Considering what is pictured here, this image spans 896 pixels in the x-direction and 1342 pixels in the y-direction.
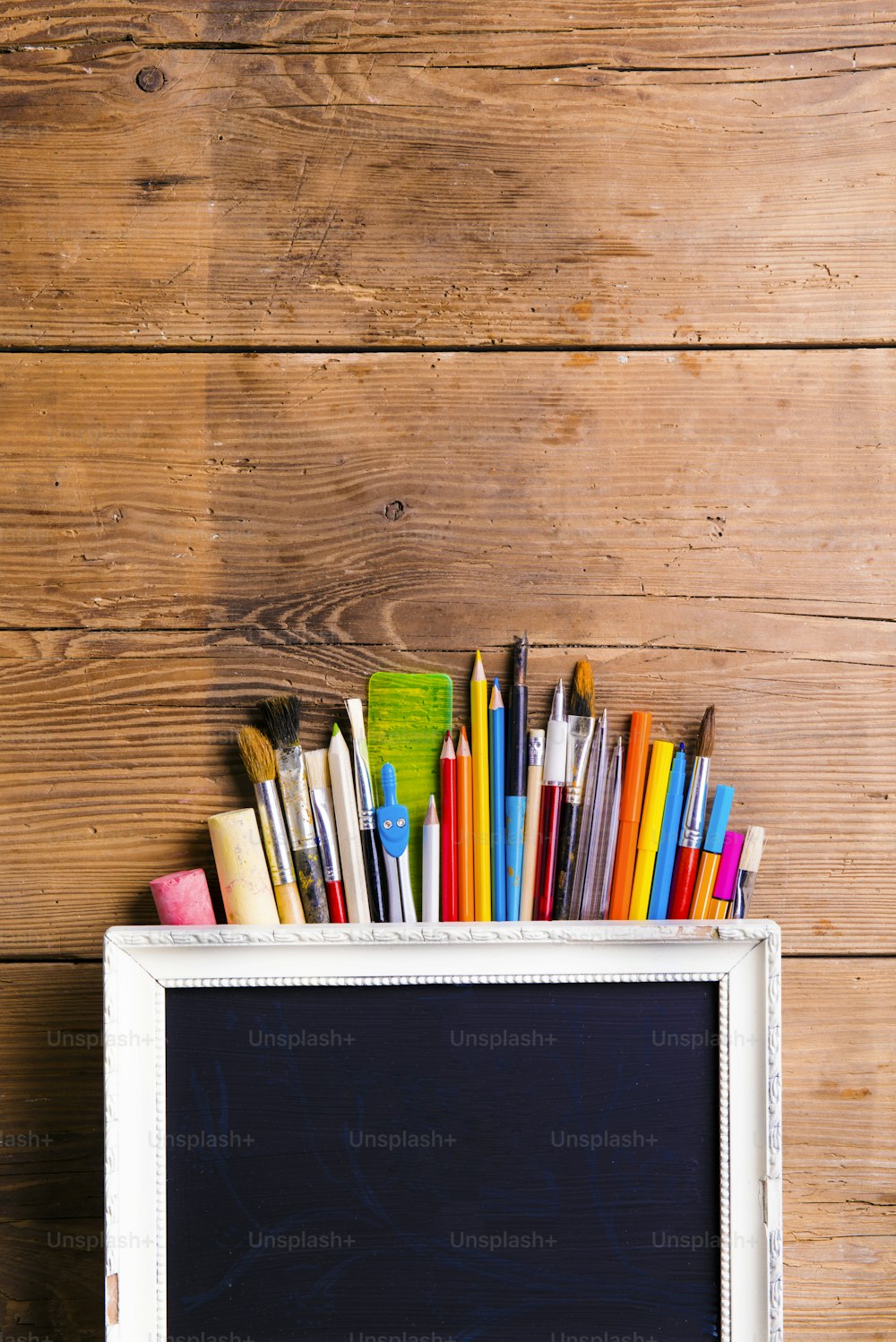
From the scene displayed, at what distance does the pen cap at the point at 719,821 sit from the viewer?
56 centimetres

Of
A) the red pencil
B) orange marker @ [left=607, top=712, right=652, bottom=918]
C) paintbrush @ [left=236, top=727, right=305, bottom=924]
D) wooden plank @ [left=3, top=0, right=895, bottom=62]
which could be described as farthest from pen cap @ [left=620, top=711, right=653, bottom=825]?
wooden plank @ [left=3, top=0, right=895, bottom=62]

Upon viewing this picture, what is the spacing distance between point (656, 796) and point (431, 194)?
1.39 feet

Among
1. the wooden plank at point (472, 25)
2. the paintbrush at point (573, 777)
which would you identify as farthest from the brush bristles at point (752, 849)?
the wooden plank at point (472, 25)

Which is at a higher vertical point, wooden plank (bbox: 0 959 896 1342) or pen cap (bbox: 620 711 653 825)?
pen cap (bbox: 620 711 653 825)

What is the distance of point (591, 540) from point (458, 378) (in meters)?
0.14

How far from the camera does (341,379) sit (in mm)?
592

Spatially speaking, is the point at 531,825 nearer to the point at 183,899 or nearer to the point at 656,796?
the point at 656,796

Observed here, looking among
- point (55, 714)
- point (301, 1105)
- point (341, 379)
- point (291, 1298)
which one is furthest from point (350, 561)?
point (291, 1298)

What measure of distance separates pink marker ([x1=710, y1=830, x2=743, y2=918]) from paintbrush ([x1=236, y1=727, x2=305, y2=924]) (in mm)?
261

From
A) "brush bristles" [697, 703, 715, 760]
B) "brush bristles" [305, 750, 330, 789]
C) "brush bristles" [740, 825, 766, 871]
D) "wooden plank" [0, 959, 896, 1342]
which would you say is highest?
"brush bristles" [697, 703, 715, 760]

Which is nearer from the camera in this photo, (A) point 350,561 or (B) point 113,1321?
(B) point 113,1321

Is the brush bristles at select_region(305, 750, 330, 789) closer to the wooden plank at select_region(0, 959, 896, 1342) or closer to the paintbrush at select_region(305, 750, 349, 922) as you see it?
the paintbrush at select_region(305, 750, 349, 922)

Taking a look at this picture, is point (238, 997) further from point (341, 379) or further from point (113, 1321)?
point (341, 379)

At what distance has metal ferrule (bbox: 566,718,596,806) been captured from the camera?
0.56m
